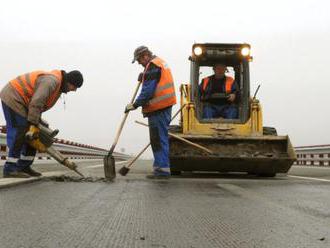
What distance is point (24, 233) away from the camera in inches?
113

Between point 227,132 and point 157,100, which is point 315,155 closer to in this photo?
point 227,132

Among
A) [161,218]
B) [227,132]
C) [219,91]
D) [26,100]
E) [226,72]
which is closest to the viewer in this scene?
[161,218]

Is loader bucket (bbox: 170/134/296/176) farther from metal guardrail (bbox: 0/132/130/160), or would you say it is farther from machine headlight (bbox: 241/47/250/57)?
metal guardrail (bbox: 0/132/130/160)

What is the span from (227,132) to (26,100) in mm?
3928

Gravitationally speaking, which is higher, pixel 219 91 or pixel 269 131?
pixel 219 91

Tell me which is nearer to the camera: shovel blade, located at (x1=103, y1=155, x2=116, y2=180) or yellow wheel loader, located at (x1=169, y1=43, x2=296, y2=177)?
shovel blade, located at (x1=103, y1=155, x2=116, y2=180)

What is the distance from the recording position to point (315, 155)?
19422mm

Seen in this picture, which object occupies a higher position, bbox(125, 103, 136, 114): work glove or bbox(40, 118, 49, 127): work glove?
bbox(125, 103, 136, 114): work glove

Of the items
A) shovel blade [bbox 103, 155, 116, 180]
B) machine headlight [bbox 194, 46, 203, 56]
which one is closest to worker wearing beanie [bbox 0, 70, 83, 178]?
shovel blade [bbox 103, 155, 116, 180]

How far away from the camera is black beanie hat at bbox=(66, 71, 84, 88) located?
22.2 ft

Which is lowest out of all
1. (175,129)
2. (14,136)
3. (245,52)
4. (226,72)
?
(14,136)

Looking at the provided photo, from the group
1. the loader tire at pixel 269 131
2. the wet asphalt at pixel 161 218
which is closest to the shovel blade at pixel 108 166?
the wet asphalt at pixel 161 218

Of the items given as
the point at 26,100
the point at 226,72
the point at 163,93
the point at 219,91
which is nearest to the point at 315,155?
the point at 226,72

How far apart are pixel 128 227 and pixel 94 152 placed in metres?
25.9
